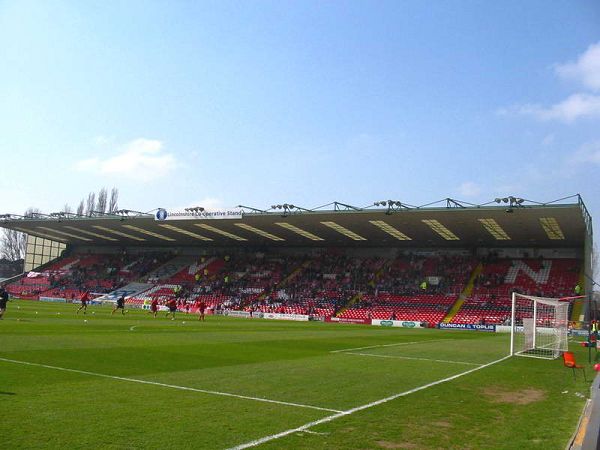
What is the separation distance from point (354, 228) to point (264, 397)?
43159 millimetres

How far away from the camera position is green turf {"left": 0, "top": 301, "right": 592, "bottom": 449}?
6.71 m

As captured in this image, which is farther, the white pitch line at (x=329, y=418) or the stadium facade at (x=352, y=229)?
the stadium facade at (x=352, y=229)

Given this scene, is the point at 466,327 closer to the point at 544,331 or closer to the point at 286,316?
the point at 286,316

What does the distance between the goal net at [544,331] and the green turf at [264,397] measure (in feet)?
17.0

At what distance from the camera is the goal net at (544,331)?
69.3ft

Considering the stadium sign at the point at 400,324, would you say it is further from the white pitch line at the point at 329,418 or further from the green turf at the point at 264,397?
the white pitch line at the point at 329,418

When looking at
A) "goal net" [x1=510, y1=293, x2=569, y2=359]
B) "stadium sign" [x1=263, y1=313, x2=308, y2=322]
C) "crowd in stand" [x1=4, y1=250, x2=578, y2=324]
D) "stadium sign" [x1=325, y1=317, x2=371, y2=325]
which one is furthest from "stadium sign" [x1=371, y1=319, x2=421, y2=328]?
"goal net" [x1=510, y1=293, x2=569, y2=359]

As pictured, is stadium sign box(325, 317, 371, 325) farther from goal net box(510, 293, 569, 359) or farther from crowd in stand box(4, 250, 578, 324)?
goal net box(510, 293, 569, 359)

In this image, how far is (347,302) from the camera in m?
53.8

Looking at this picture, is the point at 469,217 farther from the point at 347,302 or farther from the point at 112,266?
the point at 112,266

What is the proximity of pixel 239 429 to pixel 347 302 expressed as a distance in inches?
1868

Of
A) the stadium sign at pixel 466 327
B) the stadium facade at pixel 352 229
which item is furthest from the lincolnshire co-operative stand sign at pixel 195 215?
the stadium sign at pixel 466 327

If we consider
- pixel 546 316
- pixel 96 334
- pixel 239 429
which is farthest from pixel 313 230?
pixel 239 429

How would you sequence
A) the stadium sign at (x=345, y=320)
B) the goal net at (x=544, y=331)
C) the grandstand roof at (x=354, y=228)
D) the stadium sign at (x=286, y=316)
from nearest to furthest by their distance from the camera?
the goal net at (x=544, y=331), the grandstand roof at (x=354, y=228), the stadium sign at (x=345, y=320), the stadium sign at (x=286, y=316)
